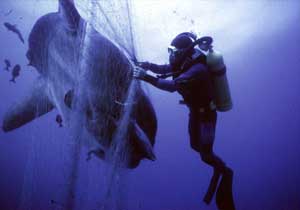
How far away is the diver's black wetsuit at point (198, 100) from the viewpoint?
13.1ft

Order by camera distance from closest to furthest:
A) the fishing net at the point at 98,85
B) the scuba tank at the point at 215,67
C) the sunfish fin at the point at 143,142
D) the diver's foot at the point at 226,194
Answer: the fishing net at the point at 98,85
the scuba tank at the point at 215,67
the sunfish fin at the point at 143,142
the diver's foot at the point at 226,194

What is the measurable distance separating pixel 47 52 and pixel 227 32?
48.0ft

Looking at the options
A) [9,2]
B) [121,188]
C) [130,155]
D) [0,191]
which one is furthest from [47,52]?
[0,191]

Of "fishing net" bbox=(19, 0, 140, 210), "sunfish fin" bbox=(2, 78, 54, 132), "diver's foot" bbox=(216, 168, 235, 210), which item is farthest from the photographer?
"sunfish fin" bbox=(2, 78, 54, 132)

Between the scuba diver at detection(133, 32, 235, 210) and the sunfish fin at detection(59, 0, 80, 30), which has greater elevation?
the sunfish fin at detection(59, 0, 80, 30)

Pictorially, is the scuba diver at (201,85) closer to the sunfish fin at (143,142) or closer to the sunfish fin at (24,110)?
the sunfish fin at (143,142)

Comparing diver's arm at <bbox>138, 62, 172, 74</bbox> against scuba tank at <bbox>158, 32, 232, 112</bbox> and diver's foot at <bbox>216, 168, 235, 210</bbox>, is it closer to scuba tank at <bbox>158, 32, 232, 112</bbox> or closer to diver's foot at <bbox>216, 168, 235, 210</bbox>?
scuba tank at <bbox>158, 32, 232, 112</bbox>

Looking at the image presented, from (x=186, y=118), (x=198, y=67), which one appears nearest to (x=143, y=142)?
(x=198, y=67)

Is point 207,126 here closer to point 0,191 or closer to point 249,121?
point 249,121

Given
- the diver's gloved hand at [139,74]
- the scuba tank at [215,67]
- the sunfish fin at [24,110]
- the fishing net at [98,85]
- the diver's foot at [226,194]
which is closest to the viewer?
the fishing net at [98,85]

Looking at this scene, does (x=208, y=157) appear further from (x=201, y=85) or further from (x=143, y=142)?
(x=201, y=85)

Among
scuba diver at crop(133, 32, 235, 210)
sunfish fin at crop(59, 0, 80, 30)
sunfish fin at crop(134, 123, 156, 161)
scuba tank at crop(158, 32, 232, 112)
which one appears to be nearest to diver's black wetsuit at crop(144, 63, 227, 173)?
scuba diver at crop(133, 32, 235, 210)

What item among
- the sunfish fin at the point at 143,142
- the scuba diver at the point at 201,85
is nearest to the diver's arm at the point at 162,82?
the scuba diver at the point at 201,85

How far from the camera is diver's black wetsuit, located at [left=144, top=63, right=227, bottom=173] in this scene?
3.99m
